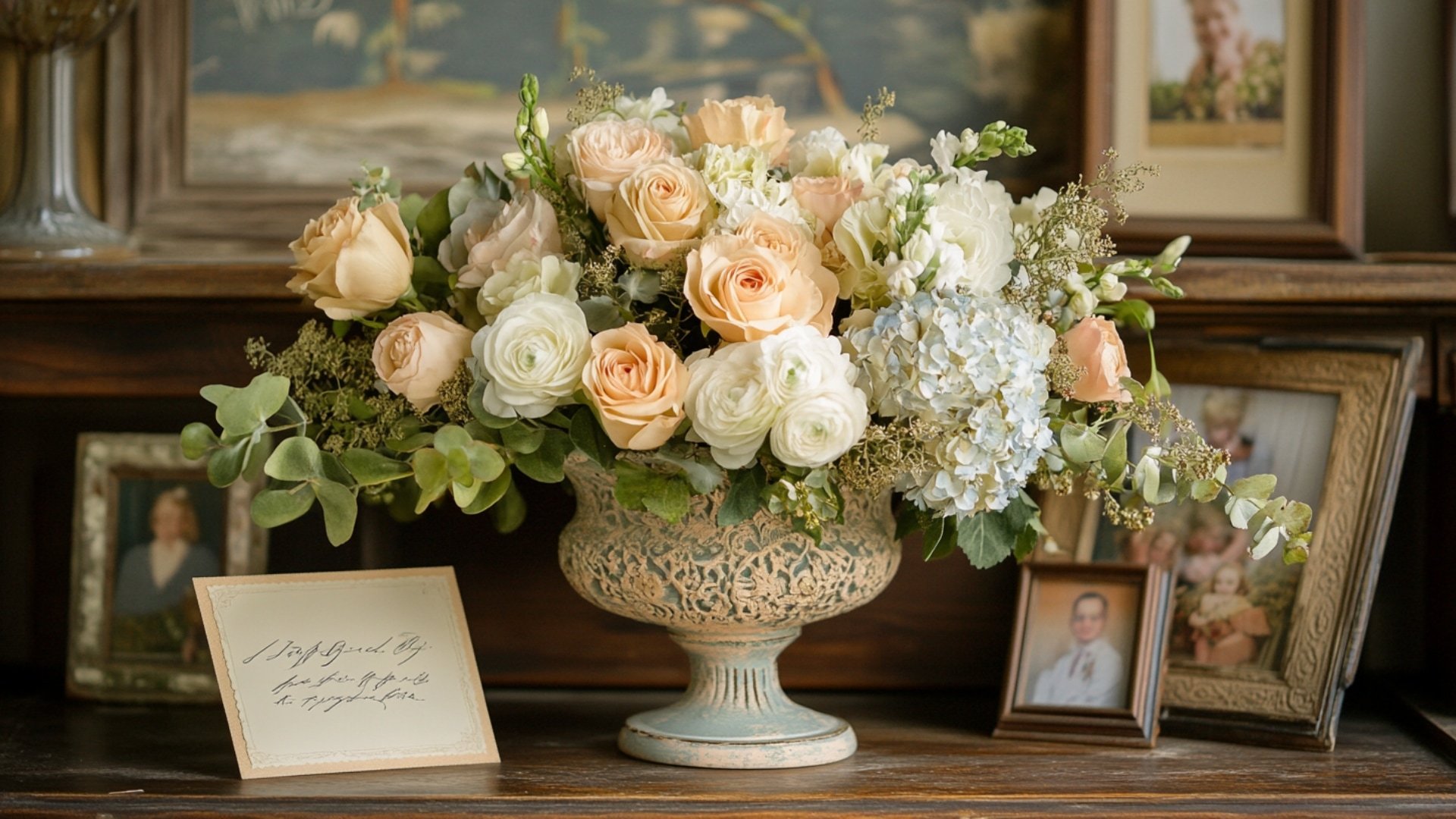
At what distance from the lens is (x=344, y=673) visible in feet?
3.32

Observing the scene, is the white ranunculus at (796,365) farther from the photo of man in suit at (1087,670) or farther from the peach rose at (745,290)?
the photo of man in suit at (1087,670)

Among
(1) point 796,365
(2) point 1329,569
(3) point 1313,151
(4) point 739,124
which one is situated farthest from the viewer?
(3) point 1313,151

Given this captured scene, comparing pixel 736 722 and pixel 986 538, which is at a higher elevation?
pixel 986 538

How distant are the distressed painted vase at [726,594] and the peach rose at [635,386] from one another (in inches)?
4.6

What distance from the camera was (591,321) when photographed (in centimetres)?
92

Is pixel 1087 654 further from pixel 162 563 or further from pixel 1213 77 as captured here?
pixel 162 563

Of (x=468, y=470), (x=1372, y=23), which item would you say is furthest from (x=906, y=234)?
(x=1372, y=23)

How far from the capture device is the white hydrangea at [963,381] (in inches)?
33.7

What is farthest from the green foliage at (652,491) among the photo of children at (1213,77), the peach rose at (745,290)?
the photo of children at (1213,77)

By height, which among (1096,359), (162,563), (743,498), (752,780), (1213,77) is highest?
(1213,77)

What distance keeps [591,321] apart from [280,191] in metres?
0.51

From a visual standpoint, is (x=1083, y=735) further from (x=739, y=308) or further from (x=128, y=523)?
(x=128, y=523)

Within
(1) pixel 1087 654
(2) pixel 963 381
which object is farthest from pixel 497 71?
(1) pixel 1087 654

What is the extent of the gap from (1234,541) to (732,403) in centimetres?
57
